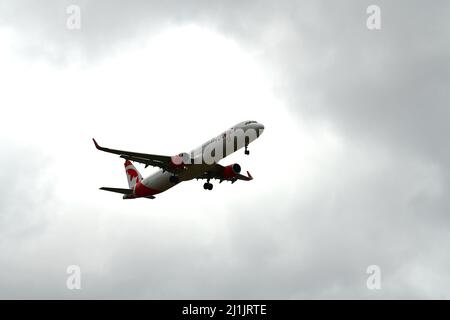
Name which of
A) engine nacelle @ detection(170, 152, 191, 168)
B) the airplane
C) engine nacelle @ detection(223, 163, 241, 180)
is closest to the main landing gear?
the airplane

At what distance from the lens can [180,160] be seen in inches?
4026

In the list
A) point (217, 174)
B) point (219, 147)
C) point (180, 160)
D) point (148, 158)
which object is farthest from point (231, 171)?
point (148, 158)

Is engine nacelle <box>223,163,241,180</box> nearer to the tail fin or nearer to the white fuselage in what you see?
the white fuselage

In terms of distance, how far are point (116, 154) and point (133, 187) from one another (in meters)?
16.2

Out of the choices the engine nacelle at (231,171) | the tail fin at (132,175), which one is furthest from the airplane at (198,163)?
the tail fin at (132,175)

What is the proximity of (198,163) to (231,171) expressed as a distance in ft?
22.0

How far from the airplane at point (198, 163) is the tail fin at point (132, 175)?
23.2 feet

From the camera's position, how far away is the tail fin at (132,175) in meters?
123

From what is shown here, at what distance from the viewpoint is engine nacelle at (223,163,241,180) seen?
107125mm

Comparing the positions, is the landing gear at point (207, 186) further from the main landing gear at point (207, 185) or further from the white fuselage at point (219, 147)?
the white fuselage at point (219, 147)
